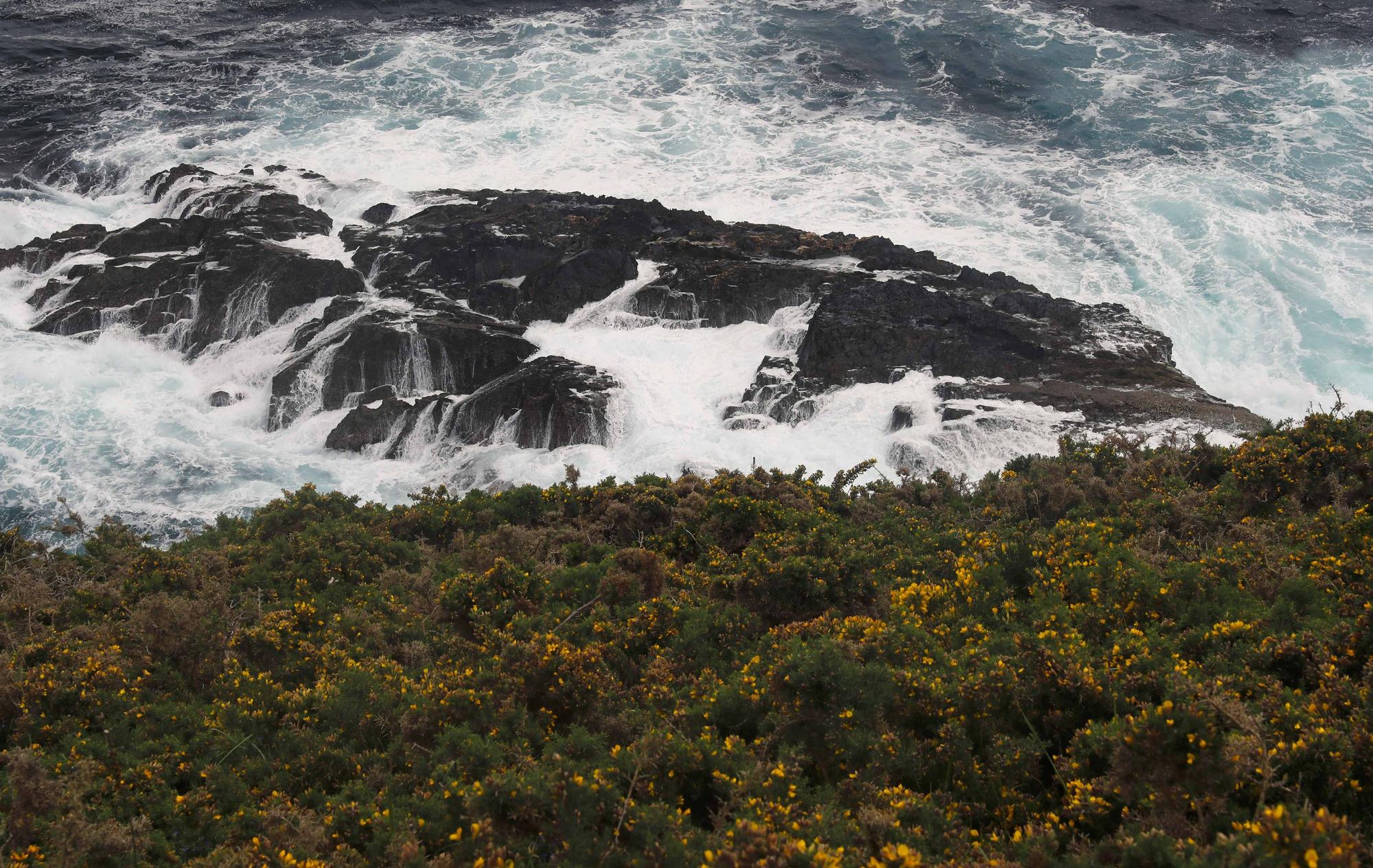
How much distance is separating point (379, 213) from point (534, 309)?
728 cm

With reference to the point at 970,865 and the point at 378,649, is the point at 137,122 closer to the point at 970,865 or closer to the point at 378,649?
the point at 378,649

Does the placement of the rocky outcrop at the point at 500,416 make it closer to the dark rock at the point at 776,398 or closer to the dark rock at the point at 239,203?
the dark rock at the point at 776,398

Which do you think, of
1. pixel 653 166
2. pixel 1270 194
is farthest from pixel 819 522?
pixel 1270 194

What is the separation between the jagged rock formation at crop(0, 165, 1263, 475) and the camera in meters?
19.6

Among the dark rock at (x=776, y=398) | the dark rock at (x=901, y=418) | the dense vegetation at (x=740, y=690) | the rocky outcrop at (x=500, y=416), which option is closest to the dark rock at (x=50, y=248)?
the rocky outcrop at (x=500, y=416)

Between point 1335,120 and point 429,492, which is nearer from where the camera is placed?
point 429,492

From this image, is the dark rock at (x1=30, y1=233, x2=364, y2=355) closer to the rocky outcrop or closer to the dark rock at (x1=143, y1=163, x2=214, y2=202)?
the rocky outcrop

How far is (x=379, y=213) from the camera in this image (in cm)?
2691

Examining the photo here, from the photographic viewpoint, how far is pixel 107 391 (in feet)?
69.1

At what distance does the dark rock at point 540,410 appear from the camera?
19203 millimetres

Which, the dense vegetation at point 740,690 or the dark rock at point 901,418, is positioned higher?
the dense vegetation at point 740,690

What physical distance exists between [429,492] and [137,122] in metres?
27.3

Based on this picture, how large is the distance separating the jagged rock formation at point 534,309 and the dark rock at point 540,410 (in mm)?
46

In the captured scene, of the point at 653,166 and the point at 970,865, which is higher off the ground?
the point at 970,865
